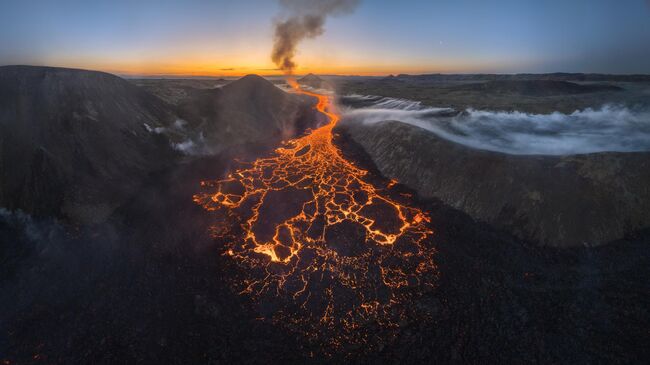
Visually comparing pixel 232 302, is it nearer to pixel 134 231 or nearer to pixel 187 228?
pixel 187 228

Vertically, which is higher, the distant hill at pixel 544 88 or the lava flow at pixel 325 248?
the distant hill at pixel 544 88

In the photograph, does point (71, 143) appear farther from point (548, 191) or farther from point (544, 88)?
point (544, 88)

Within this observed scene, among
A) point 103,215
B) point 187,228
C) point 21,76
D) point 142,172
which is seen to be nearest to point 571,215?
point 187,228

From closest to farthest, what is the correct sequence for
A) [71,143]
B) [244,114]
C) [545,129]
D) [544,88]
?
[71,143]
[545,129]
[244,114]
[544,88]

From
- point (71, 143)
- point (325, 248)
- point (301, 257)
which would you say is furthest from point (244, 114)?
point (301, 257)

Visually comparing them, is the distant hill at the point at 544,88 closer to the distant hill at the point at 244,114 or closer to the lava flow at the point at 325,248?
the distant hill at the point at 244,114

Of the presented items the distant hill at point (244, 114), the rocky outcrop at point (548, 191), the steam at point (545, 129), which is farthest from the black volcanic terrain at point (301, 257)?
the distant hill at point (244, 114)
